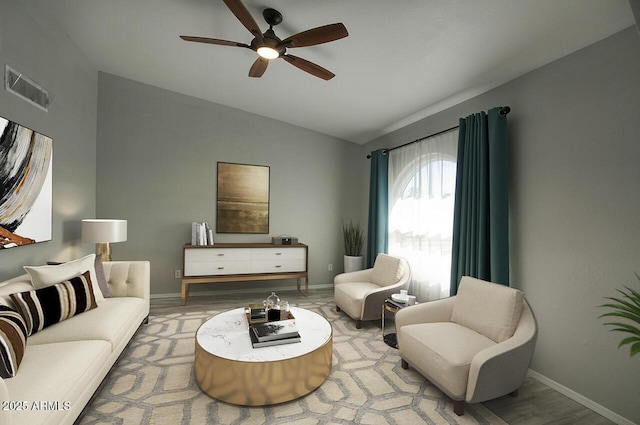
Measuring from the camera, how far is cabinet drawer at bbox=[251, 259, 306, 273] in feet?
14.1

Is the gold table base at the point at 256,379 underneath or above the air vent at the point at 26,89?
underneath

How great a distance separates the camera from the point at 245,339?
220 cm

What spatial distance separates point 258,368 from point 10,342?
50.3 inches

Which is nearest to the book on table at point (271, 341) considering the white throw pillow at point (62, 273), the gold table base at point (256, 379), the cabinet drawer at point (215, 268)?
the gold table base at point (256, 379)

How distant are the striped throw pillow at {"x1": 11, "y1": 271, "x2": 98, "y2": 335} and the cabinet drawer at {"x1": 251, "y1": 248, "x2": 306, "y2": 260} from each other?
6.76 ft

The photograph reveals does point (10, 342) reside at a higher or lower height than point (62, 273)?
Answer: lower

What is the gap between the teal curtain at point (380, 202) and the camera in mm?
4430

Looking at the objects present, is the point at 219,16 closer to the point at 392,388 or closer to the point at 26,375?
the point at 26,375

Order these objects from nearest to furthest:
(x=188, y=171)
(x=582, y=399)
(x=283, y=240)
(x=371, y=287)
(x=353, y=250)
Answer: (x=582, y=399) < (x=371, y=287) < (x=188, y=171) < (x=283, y=240) < (x=353, y=250)

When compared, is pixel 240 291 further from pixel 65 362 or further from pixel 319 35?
pixel 319 35

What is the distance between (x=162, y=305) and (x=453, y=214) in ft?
12.4

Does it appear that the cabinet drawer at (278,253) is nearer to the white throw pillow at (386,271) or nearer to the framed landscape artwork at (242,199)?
the framed landscape artwork at (242,199)

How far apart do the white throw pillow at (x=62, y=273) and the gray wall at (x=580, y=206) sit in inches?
146

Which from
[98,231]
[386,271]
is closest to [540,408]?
[386,271]
